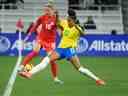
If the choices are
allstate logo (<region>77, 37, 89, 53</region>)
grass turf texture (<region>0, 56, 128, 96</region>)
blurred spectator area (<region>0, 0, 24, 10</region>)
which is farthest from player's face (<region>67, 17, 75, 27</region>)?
blurred spectator area (<region>0, 0, 24, 10</region>)

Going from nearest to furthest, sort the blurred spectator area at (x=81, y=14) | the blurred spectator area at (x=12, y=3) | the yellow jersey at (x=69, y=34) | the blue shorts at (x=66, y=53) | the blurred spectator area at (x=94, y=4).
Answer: the blue shorts at (x=66, y=53) → the yellow jersey at (x=69, y=34) → the blurred spectator area at (x=81, y=14) → the blurred spectator area at (x=12, y=3) → the blurred spectator area at (x=94, y=4)

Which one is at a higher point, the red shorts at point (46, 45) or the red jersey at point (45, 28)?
the red jersey at point (45, 28)

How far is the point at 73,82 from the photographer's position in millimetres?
17688

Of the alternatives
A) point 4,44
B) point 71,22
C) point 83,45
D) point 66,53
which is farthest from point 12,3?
point 66,53

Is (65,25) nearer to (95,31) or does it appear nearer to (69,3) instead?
(95,31)

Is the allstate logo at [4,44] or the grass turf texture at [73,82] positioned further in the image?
the allstate logo at [4,44]

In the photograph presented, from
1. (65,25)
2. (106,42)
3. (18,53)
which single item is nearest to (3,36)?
(18,53)

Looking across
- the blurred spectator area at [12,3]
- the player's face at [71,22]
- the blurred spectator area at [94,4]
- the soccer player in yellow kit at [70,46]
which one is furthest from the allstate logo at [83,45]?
the player's face at [71,22]

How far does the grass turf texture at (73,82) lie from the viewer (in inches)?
590

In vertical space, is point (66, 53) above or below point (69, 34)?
below

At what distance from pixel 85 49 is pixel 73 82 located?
36.1ft

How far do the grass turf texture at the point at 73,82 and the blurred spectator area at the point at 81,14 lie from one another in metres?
9.26

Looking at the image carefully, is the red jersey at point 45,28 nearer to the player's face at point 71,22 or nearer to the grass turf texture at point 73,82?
the grass turf texture at point 73,82

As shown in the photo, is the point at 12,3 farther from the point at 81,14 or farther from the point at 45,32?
the point at 45,32
